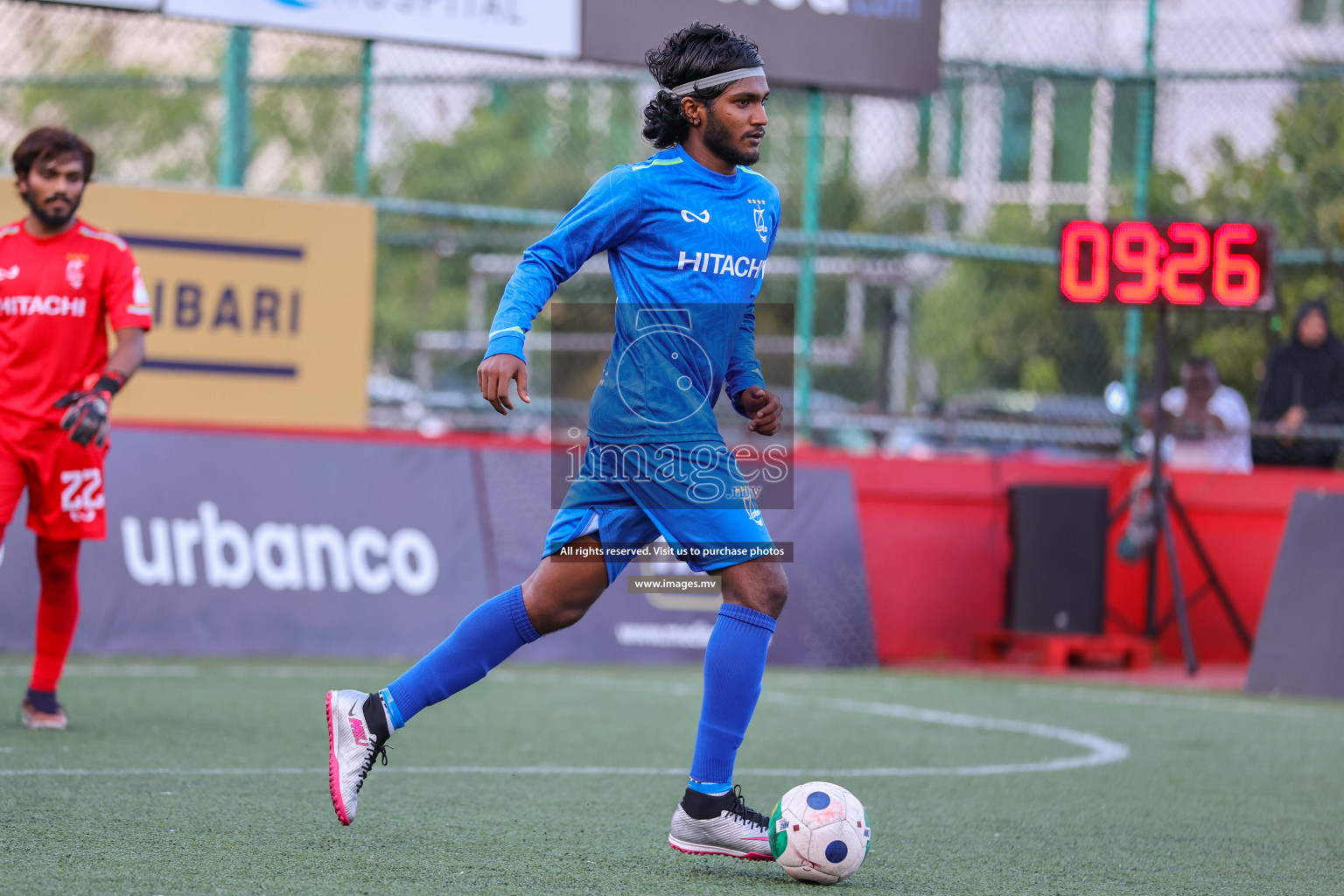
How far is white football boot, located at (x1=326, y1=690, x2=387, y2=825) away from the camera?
159 inches

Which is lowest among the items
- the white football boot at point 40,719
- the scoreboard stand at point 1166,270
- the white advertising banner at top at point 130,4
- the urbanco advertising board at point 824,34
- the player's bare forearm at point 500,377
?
the white football boot at point 40,719

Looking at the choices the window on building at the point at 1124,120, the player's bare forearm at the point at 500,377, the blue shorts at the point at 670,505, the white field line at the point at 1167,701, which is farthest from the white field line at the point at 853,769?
the window on building at the point at 1124,120

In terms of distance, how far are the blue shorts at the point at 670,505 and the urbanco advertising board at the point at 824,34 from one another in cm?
675

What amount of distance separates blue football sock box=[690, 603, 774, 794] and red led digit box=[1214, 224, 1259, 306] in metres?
6.54

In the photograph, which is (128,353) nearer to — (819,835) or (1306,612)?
(819,835)

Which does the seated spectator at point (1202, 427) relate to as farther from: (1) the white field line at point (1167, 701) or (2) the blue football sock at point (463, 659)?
(2) the blue football sock at point (463, 659)

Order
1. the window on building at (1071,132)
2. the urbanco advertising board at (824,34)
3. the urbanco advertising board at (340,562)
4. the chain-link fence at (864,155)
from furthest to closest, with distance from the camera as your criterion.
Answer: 1. the window on building at (1071,132)
2. the chain-link fence at (864,155)
3. the urbanco advertising board at (824,34)
4. the urbanco advertising board at (340,562)

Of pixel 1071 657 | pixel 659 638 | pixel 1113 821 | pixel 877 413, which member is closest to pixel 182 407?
pixel 659 638

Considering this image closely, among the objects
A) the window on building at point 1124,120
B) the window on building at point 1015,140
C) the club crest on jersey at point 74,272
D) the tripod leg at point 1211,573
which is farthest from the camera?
the window on building at point 1015,140

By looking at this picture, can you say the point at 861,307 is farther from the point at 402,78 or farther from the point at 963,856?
the point at 963,856

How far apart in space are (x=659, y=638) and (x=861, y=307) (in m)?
6.02

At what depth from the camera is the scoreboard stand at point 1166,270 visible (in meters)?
9.70

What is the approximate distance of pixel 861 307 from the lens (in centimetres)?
1483

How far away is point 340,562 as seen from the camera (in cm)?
916
